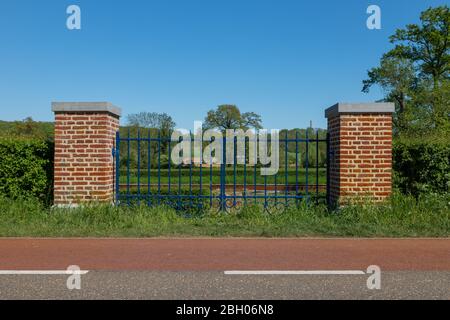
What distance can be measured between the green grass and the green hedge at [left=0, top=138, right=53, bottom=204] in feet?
0.96

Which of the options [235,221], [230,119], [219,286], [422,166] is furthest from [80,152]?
[230,119]

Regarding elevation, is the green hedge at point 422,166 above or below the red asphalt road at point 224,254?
above

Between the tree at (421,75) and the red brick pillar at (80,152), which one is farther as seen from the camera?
the tree at (421,75)

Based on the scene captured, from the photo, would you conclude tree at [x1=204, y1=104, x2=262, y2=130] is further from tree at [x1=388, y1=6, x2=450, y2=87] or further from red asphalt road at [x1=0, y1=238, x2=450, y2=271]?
red asphalt road at [x1=0, y1=238, x2=450, y2=271]

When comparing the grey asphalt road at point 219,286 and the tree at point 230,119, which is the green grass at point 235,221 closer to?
the grey asphalt road at point 219,286

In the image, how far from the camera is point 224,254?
6.10 m

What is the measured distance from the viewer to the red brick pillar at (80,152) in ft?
29.3

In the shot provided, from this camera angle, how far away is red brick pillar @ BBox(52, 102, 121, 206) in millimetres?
8938

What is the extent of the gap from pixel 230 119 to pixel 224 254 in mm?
58458

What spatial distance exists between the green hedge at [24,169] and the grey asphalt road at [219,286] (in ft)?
15.4

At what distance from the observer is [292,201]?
9578 millimetres

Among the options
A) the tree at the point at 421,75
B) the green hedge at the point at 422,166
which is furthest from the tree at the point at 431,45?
the green hedge at the point at 422,166

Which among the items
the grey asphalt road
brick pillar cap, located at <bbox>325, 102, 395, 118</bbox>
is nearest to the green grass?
brick pillar cap, located at <bbox>325, 102, 395, 118</bbox>
